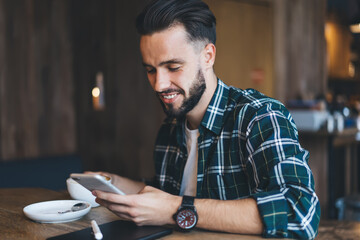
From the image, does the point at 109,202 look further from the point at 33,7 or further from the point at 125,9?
the point at 125,9

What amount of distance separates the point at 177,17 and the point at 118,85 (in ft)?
Answer: 8.94

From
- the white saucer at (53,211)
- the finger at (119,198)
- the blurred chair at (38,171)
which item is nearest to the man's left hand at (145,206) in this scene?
the finger at (119,198)

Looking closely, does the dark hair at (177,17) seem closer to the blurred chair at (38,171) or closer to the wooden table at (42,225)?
the wooden table at (42,225)

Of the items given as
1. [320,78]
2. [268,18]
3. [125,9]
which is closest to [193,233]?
[125,9]

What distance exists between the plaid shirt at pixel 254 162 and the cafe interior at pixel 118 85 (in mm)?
1371

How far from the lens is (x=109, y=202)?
1120mm

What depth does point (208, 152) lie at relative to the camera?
1.44 meters

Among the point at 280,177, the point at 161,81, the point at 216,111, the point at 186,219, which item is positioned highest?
the point at 161,81

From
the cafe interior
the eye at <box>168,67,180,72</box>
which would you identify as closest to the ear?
the eye at <box>168,67,180,72</box>

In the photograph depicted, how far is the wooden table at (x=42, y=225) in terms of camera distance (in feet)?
3.49

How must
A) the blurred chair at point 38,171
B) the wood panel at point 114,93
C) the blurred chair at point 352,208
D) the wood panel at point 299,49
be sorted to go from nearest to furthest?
the blurred chair at point 38,171 → the blurred chair at point 352,208 → the wood panel at point 114,93 → the wood panel at point 299,49

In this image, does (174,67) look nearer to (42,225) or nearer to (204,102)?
(204,102)

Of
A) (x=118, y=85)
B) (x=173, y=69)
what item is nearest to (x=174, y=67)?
(x=173, y=69)

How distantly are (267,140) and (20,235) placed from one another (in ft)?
2.48
